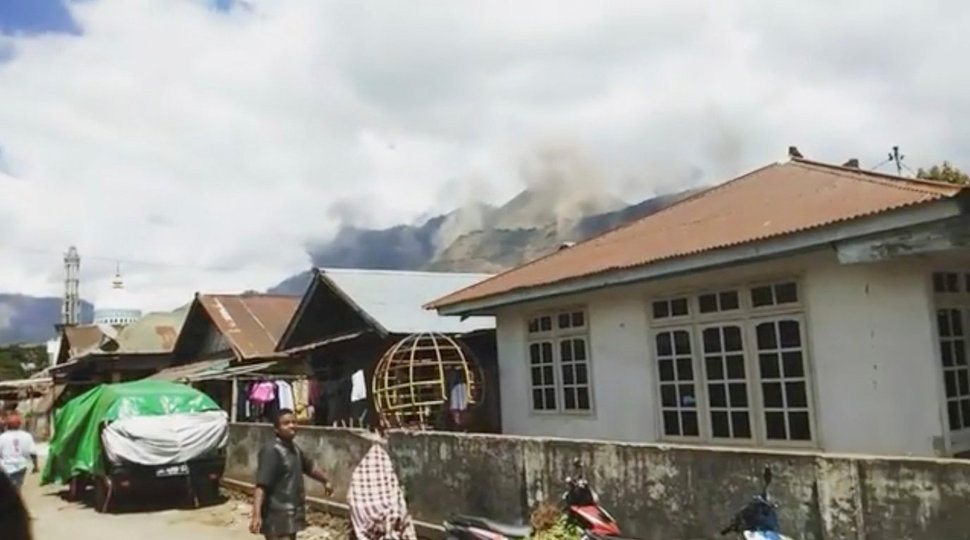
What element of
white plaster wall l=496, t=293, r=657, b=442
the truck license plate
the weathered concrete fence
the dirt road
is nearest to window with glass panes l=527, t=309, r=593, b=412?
white plaster wall l=496, t=293, r=657, b=442

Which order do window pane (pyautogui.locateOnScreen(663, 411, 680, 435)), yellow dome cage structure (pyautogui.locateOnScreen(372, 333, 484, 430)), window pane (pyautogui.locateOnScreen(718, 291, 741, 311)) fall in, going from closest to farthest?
window pane (pyautogui.locateOnScreen(718, 291, 741, 311)), window pane (pyautogui.locateOnScreen(663, 411, 680, 435)), yellow dome cage structure (pyautogui.locateOnScreen(372, 333, 484, 430))

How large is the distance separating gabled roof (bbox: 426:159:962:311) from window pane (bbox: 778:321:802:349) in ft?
3.64

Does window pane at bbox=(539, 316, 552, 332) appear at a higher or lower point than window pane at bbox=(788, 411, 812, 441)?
higher

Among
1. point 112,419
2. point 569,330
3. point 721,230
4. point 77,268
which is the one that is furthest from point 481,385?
point 77,268

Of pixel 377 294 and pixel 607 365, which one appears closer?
pixel 607 365

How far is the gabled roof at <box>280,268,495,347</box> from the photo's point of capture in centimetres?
1733

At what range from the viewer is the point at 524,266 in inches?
616

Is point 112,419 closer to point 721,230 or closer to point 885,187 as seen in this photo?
point 721,230

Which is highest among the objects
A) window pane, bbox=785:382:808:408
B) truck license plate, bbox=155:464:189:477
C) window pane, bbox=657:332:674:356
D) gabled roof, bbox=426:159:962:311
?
gabled roof, bbox=426:159:962:311

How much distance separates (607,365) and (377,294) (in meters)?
7.40

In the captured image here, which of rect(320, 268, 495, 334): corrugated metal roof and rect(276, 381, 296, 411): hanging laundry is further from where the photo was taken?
rect(276, 381, 296, 411): hanging laundry

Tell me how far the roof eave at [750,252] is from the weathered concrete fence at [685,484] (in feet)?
8.85

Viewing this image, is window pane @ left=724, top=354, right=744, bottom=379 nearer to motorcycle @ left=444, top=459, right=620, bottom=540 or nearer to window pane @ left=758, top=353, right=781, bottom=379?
window pane @ left=758, top=353, right=781, bottom=379

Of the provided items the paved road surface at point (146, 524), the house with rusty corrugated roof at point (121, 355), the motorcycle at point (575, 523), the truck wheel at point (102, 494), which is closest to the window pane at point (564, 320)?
the motorcycle at point (575, 523)
